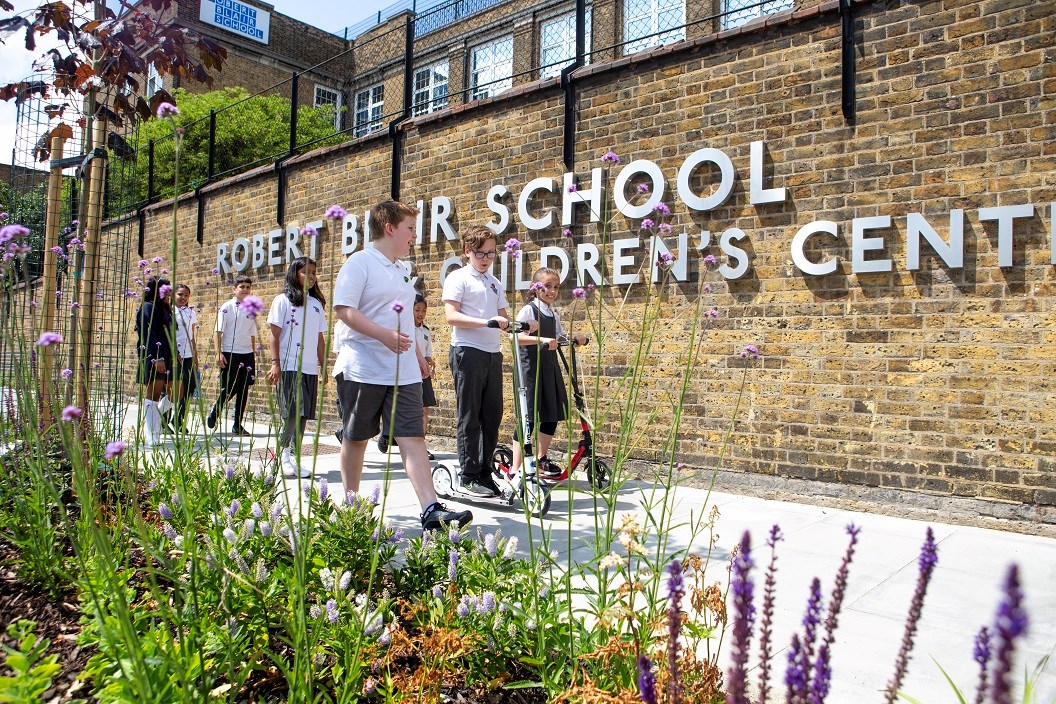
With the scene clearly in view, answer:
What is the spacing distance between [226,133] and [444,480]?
52.9ft

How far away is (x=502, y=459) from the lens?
581 centimetres

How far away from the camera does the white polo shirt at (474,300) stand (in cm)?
484

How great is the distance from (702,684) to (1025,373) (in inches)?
165

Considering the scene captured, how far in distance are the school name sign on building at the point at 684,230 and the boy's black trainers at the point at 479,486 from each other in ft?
4.66

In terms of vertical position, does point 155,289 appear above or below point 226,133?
below

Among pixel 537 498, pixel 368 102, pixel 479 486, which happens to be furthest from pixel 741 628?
pixel 368 102

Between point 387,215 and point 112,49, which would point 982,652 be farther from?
point 112,49

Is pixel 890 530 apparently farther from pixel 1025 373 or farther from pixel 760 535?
pixel 1025 373

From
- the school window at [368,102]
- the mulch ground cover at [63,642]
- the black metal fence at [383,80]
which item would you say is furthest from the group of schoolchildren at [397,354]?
the school window at [368,102]

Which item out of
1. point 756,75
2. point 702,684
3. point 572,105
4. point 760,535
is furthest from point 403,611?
point 572,105

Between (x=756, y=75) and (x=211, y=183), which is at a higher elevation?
(x=211, y=183)

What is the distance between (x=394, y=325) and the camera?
3.85 metres

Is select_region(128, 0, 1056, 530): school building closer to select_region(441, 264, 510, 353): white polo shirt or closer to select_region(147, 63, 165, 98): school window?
select_region(441, 264, 510, 353): white polo shirt

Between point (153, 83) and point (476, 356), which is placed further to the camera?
point (153, 83)
